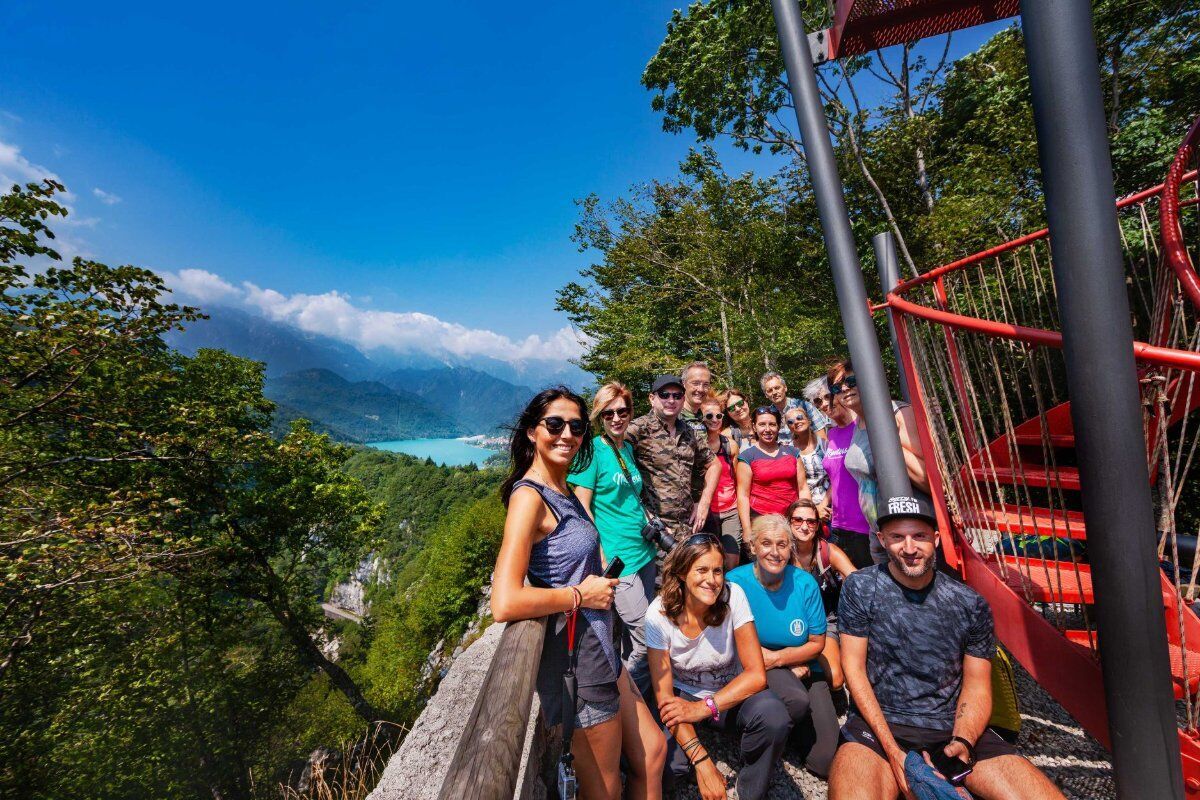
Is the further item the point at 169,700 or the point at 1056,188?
the point at 169,700

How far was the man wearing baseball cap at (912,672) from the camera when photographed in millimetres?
2053

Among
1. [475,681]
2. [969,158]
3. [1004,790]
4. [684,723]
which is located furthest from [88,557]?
[969,158]

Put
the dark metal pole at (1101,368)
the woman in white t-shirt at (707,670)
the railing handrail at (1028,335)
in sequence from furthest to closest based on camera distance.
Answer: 1. the woman in white t-shirt at (707,670)
2. the railing handrail at (1028,335)
3. the dark metal pole at (1101,368)

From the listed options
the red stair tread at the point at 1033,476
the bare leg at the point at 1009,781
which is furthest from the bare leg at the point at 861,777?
the red stair tread at the point at 1033,476

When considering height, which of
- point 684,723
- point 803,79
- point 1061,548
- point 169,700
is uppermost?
point 803,79

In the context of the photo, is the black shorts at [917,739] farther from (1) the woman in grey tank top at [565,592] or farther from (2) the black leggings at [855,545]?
(2) the black leggings at [855,545]

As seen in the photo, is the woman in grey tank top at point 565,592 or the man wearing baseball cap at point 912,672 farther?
the man wearing baseball cap at point 912,672

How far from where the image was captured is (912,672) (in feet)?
7.36

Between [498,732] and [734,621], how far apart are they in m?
1.80

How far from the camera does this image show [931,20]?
10.5 feet

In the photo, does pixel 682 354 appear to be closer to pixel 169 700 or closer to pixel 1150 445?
pixel 1150 445

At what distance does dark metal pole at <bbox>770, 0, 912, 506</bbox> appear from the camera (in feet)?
8.80

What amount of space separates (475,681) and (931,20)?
589cm

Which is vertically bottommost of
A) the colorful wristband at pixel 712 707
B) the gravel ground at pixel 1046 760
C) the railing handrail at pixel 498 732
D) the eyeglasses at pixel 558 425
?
the gravel ground at pixel 1046 760
